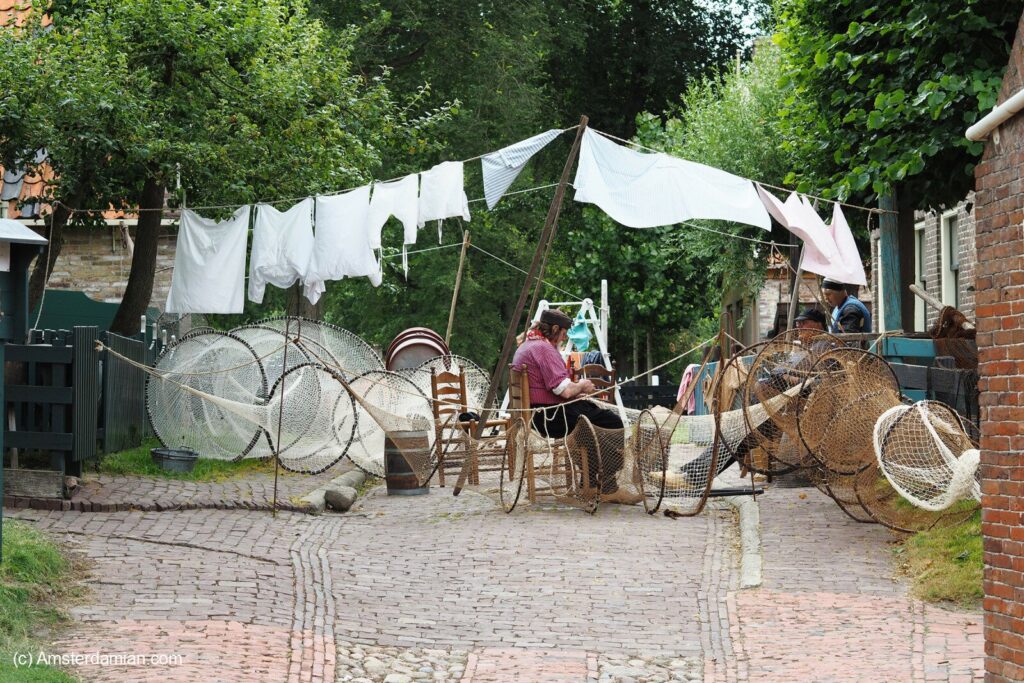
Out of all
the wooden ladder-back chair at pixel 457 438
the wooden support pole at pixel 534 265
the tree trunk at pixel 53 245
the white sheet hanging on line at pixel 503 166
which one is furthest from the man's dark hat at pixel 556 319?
the tree trunk at pixel 53 245

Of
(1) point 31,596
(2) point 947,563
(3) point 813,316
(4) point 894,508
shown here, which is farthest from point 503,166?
(1) point 31,596

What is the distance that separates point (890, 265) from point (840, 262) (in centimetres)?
328

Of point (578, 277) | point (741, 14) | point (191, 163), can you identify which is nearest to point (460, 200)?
point (191, 163)

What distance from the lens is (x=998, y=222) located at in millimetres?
6906

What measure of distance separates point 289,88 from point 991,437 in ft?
39.0

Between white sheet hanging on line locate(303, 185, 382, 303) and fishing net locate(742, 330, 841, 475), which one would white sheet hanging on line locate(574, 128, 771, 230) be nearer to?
fishing net locate(742, 330, 841, 475)

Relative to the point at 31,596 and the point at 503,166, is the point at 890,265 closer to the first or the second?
the point at 503,166

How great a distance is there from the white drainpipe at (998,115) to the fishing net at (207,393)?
1032 centimetres

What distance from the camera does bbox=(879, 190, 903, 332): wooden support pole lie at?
1593cm

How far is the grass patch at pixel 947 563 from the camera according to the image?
367 inches

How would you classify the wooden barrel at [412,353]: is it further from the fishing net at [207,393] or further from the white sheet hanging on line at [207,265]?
the white sheet hanging on line at [207,265]

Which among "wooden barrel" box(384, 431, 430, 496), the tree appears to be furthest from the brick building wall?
"wooden barrel" box(384, 431, 430, 496)

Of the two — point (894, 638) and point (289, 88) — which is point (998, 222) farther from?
point (289, 88)

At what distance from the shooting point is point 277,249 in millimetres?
15266
